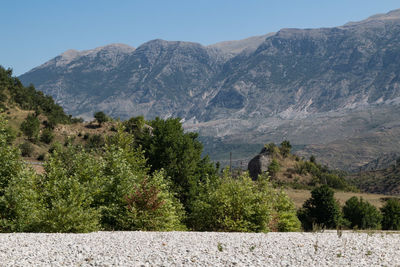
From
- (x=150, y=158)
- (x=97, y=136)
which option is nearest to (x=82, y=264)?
(x=150, y=158)

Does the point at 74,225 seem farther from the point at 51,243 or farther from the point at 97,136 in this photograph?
the point at 97,136

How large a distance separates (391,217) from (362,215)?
7095 millimetres

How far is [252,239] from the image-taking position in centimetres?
1983

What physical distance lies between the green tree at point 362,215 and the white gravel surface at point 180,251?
41.9 metres

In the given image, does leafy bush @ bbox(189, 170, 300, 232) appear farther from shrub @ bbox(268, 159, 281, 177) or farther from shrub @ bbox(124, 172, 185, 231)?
shrub @ bbox(268, 159, 281, 177)

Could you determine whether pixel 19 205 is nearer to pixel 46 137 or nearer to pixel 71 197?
pixel 71 197

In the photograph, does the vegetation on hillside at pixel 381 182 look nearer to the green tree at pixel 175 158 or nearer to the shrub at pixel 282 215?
the green tree at pixel 175 158

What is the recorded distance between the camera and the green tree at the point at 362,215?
5853cm

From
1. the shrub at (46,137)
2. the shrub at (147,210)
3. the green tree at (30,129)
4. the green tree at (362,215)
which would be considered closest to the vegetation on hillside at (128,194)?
the shrub at (147,210)

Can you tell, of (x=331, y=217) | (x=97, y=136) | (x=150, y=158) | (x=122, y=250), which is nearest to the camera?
(x=122, y=250)

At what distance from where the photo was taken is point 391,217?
Answer: 208 feet

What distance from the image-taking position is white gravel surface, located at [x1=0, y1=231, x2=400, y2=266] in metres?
14.4

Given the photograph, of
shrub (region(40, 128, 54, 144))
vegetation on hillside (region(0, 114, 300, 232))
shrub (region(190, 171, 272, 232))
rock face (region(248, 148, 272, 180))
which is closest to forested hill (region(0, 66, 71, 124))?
shrub (region(40, 128, 54, 144))

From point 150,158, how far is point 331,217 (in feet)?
91.1
